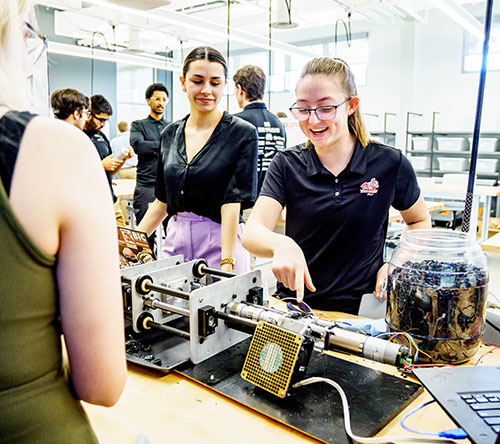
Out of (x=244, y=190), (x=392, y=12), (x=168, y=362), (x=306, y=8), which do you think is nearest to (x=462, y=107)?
(x=392, y=12)

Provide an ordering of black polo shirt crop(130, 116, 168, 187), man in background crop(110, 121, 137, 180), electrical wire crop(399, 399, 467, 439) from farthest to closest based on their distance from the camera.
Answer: man in background crop(110, 121, 137, 180)
black polo shirt crop(130, 116, 168, 187)
electrical wire crop(399, 399, 467, 439)

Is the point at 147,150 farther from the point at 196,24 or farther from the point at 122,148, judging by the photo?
the point at 122,148

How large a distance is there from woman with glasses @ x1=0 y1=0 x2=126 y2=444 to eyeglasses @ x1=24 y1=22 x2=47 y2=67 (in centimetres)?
1

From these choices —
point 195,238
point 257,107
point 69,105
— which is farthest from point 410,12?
point 195,238

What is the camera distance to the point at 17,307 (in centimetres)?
51

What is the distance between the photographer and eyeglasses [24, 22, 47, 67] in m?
0.59

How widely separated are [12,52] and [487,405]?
821 millimetres

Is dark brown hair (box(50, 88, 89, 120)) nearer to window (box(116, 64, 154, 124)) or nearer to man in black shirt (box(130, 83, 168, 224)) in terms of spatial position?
man in black shirt (box(130, 83, 168, 224))

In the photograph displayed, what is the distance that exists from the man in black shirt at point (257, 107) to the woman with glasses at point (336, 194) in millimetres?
1841

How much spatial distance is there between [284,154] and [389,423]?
3.25 ft

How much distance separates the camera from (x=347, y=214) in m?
1.47

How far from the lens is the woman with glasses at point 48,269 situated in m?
0.49

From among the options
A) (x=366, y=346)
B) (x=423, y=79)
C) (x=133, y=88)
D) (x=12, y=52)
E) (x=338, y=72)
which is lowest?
(x=366, y=346)

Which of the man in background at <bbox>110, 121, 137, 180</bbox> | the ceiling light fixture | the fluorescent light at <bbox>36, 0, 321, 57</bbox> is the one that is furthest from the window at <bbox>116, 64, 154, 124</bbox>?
the ceiling light fixture
